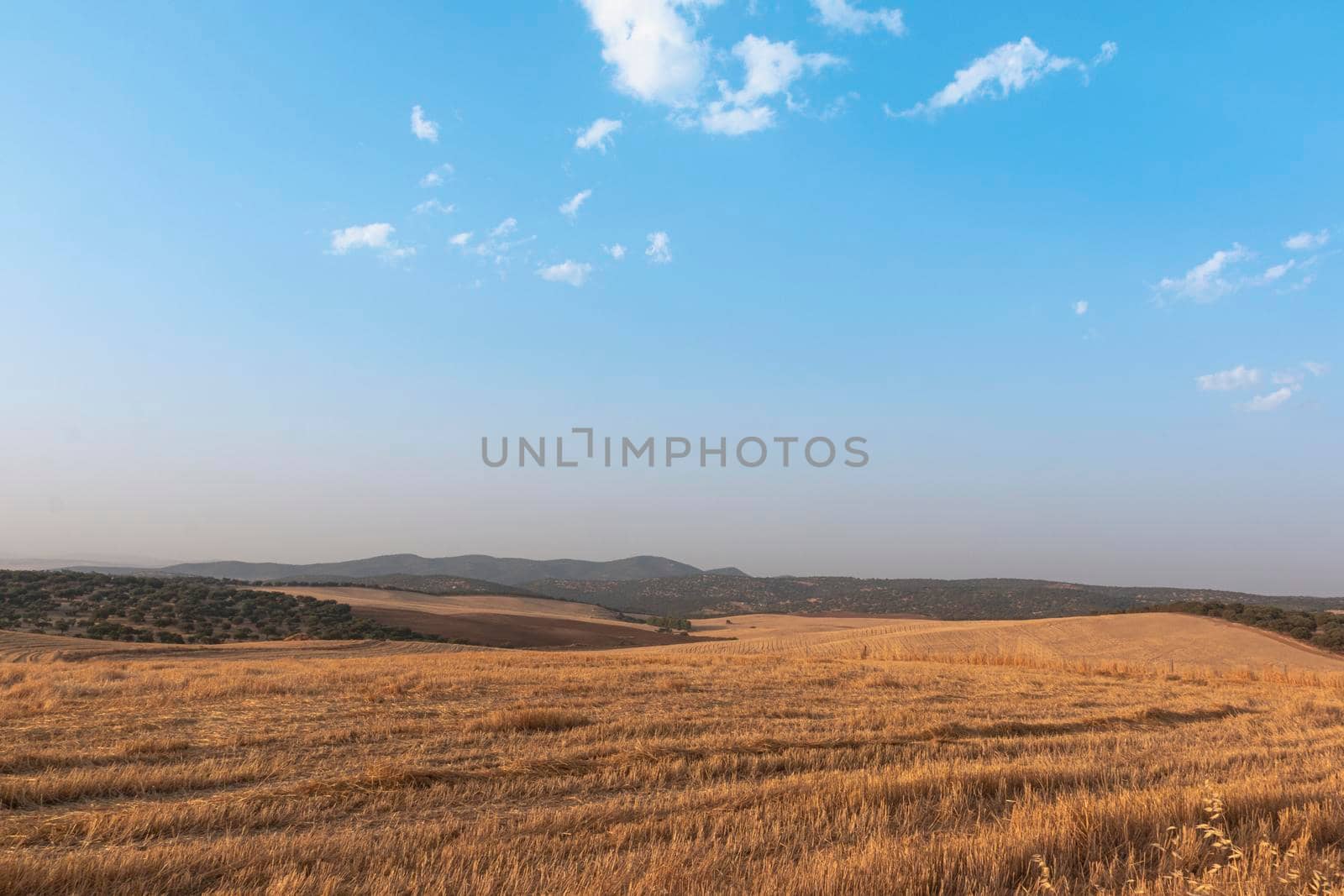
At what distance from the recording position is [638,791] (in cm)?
941

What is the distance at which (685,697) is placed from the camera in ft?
60.7

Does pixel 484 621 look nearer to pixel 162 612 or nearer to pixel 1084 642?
pixel 162 612

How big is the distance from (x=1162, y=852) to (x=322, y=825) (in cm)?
758

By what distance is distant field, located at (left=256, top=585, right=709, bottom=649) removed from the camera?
6194cm

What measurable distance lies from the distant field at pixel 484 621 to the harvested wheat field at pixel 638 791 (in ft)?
139

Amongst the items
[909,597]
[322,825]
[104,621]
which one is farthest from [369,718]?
[909,597]

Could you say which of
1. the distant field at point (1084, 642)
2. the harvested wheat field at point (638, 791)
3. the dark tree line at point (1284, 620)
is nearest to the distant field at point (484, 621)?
the distant field at point (1084, 642)

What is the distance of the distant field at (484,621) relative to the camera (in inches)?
2438

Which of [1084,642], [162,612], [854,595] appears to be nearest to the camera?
[1084,642]

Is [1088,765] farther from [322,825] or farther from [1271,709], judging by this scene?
[1271,709]

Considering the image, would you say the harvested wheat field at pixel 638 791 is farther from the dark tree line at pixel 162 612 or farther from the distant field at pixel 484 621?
the distant field at pixel 484 621

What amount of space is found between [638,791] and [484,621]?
210ft

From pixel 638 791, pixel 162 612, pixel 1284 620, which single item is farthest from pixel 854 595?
pixel 638 791

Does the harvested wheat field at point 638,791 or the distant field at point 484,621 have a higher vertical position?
the harvested wheat field at point 638,791
